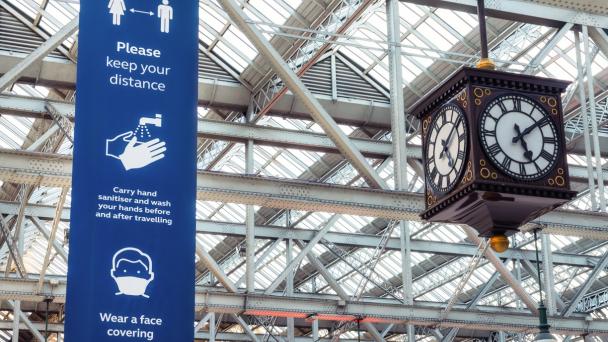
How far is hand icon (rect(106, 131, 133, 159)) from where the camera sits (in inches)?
423

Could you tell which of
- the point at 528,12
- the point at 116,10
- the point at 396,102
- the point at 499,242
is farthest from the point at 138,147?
the point at 528,12

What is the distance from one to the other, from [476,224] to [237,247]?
31.8m

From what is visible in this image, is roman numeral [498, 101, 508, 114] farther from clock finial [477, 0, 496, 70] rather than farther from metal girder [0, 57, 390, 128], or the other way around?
metal girder [0, 57, 390, 128]

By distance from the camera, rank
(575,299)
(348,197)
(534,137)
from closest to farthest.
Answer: (534,137), (348,197), (575,299)

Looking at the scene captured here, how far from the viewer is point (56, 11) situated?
27469 mm

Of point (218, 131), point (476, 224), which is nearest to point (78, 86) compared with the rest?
point (476, 224)

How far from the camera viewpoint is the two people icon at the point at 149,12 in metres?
11.3

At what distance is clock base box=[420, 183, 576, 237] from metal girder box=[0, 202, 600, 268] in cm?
2400

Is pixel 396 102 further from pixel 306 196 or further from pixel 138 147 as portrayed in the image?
pixel 138 147

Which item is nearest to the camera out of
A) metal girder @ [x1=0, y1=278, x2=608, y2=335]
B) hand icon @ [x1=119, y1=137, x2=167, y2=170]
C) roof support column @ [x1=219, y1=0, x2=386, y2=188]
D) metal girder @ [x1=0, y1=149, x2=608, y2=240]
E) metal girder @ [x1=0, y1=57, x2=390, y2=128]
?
hand icon @ [x1=119, y1=137, x2=167, y2=170]

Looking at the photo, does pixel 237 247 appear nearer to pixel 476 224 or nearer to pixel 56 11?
pixel 56 11

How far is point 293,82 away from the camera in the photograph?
15.8 meters

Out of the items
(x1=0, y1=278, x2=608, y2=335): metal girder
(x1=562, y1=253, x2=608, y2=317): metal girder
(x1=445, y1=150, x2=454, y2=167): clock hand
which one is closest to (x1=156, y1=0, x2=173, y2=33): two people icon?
(x1=445, y1=150, x2=454, y2=167): clock hand

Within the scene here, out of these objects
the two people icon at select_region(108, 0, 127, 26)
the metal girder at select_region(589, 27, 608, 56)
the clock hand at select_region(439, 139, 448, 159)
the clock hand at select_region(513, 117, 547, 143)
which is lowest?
the clock hand at select_region(439, 139, 448, 159)
